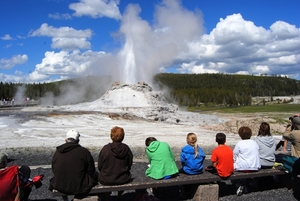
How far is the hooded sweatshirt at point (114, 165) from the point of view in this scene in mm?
4062

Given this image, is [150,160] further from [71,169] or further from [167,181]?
[71,169]

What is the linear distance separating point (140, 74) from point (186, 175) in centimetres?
2912

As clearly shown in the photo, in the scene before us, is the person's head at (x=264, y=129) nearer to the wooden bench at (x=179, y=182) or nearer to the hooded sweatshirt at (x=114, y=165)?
the wooden bench at (x=179, y=182)

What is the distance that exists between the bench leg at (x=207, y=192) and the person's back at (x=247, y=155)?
23.2 inches

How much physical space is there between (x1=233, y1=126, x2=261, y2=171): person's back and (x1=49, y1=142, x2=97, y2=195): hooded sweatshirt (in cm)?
235

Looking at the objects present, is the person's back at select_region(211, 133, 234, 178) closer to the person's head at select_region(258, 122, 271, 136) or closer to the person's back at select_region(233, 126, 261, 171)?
the person's back at select_region(233, 126, 261, 171)

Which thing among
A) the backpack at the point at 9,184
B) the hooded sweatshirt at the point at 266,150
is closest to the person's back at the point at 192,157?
the hooded sweatshirt at the point at 266,150

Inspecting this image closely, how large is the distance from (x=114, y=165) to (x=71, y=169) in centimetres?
58

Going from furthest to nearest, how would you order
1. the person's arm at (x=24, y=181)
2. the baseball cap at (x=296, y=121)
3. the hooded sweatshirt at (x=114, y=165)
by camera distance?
the baseball cap at (x=296, y=121) → the hooded sweatshirt at (x=114, y=165) → the person's arm at (x=24, y=181)

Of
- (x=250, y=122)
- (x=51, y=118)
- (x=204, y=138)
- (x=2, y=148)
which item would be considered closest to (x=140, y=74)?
(x=51, y=118)

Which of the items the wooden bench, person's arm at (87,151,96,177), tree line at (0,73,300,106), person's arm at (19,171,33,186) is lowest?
the wooden bench

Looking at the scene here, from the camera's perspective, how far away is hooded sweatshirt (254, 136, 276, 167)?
5.02 metres

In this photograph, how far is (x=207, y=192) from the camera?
4.42 metres

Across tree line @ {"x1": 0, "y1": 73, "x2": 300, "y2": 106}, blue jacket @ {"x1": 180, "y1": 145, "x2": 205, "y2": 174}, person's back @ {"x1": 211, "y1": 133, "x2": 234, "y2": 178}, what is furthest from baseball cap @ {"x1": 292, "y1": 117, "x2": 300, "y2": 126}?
tree line @ {"x1": 0, "y1": 73, "x2": 300, "y2": 106}
